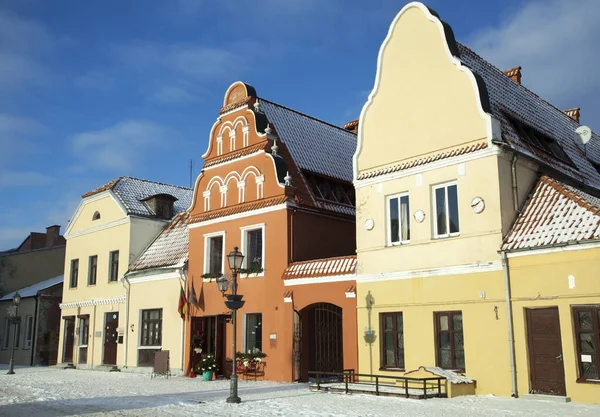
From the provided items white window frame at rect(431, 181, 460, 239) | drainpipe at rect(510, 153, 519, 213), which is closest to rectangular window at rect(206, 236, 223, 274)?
white window frame at rect(431, 181, 460, 239)

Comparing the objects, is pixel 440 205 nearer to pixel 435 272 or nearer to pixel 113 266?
pixel 435 272

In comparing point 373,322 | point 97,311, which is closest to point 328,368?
point 373,322

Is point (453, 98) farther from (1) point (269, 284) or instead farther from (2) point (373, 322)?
(1) point (269, 284)

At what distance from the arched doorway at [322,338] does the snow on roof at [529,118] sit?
838 centimetres

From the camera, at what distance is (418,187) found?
62.1 feet

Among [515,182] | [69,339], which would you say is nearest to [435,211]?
[515,182]

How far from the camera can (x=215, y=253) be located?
1035 inches

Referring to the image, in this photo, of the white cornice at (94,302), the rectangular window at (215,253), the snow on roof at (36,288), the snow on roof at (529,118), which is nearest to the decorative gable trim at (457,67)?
the snow on roof at (529,118)

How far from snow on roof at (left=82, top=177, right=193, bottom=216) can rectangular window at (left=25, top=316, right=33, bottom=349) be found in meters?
9.03

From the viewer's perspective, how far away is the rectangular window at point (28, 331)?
124ft

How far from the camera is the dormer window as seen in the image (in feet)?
109

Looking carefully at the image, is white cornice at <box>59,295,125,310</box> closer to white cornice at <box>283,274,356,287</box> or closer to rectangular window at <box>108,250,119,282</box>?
rectangular window at <box>108,250,119,282</box>

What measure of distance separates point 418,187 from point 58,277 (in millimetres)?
29747

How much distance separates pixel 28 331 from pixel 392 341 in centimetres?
2748
